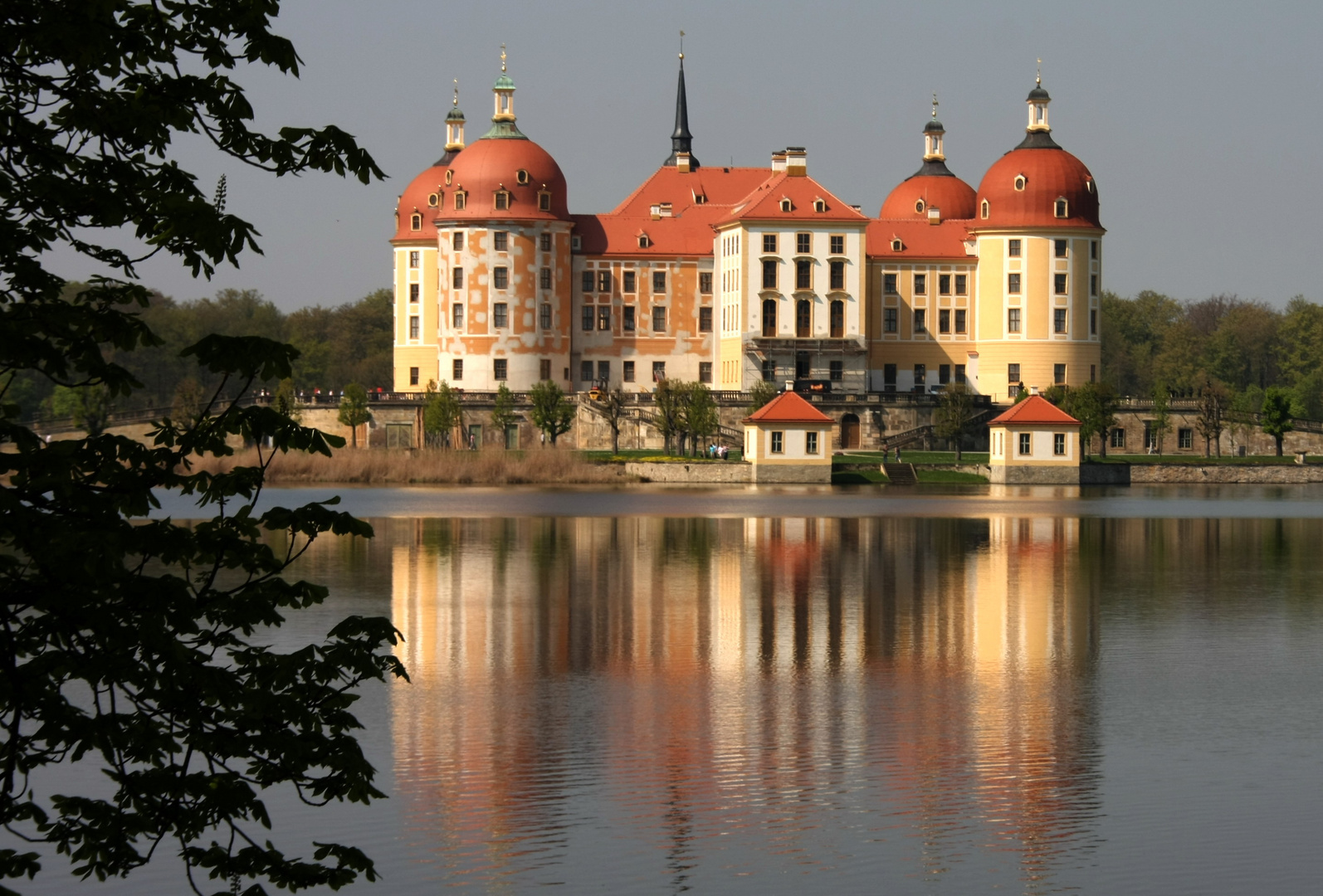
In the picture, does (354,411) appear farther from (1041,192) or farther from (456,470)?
(1041,192)

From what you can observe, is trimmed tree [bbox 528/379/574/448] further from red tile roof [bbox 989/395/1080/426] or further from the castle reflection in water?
the castle reflection in water

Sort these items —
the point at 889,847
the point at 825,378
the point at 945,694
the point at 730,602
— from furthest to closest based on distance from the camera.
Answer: the point at 825,378 < the point at 730,602 < the point at 945,694 < the point at 889,847

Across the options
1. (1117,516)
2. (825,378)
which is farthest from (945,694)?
(825,378)

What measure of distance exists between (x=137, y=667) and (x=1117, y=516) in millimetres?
43263

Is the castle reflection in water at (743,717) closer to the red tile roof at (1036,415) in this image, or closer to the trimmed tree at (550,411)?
the red tile roof at (1036,415)

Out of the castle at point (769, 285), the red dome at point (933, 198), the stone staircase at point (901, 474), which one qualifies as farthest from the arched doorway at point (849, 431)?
the red dome at point (933, 198)

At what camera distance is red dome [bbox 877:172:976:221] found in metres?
88.1

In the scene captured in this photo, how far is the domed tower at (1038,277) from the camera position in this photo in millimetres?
80500

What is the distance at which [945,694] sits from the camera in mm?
20016

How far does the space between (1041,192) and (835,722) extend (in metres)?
65.3

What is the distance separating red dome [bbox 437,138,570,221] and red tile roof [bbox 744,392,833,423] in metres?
20.7

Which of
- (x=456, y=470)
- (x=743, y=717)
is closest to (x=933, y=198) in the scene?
(x=456, y=470)

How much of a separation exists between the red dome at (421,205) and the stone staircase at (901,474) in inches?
1115

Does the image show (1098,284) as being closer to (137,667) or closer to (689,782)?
(689,782)
